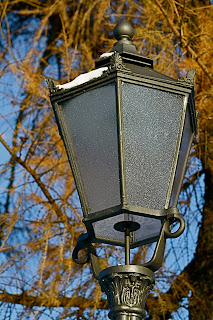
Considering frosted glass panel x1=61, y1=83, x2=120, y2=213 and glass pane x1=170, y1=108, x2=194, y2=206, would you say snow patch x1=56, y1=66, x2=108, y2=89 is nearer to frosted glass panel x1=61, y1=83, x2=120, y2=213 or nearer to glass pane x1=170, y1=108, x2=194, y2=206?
frosted glass panel x1=61, y1=83, x2=120, y2=213

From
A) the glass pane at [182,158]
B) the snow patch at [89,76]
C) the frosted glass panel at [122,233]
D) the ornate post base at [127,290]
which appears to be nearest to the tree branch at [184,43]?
the glass pane at [182,158]

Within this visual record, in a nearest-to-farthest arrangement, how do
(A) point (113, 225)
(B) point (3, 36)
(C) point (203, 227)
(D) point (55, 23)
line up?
(A) point (113, 225) < (C) point (203, 227) < (B) point (3, 36) < (D) point (55, 23)

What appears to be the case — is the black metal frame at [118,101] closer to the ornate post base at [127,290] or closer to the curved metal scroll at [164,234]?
the curved metal scroll at [164,234]

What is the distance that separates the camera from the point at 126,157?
2.01 m

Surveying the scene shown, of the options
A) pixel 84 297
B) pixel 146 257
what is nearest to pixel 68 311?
pixel 84 297

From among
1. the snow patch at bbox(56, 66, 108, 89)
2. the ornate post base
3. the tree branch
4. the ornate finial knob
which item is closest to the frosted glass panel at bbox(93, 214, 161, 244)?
the ornate post base

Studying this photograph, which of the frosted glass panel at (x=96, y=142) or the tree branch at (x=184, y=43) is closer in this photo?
the frosted glass panel at (x=96, y=142)

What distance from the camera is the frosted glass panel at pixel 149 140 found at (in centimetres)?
200

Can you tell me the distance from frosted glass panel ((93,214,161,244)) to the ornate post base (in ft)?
0.50

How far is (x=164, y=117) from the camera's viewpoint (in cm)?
211

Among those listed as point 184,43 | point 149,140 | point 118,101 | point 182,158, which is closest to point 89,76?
point 118,101

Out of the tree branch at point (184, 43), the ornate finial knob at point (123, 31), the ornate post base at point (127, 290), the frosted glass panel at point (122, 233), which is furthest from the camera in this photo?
the tree branch at point (184, 43)

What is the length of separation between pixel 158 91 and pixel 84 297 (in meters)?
2.06

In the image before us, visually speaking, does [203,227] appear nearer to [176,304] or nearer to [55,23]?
[176,304]
